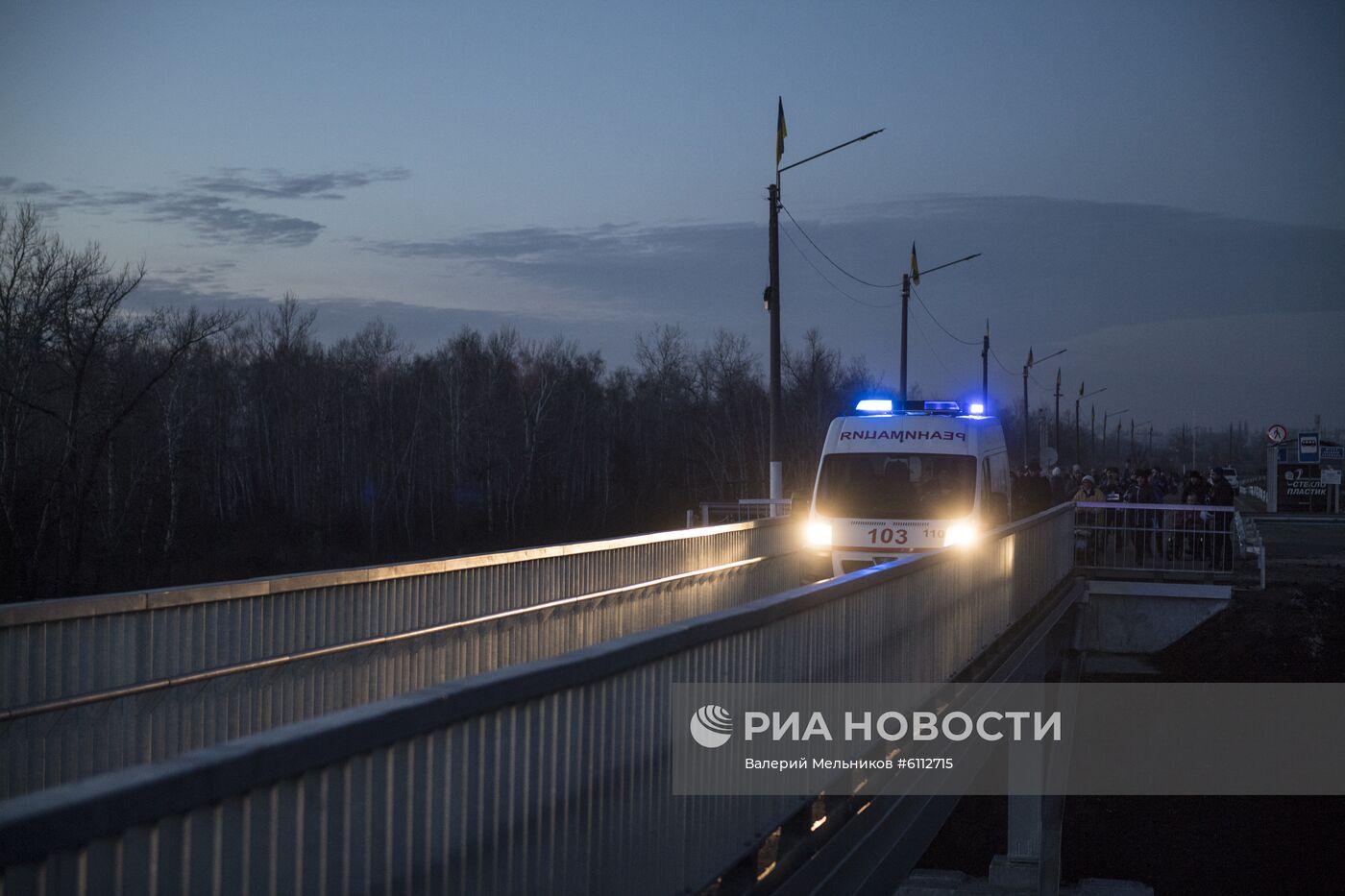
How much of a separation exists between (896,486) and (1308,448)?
169 ft

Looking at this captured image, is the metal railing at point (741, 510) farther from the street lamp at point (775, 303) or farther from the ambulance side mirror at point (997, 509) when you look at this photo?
the ambulance side mirror at point (997, 509)

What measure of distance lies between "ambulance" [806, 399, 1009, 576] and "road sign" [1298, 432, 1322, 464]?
159 ft

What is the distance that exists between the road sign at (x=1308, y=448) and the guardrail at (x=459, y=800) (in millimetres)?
61529

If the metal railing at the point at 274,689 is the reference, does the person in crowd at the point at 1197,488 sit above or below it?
above

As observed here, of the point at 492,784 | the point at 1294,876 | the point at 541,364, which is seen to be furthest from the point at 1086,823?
the point at 541,364

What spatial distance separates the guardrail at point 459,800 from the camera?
97.2 inches

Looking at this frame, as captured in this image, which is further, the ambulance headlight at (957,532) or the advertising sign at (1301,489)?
the advertising sign at (1301,489)

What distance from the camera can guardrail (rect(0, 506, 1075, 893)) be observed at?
247cm

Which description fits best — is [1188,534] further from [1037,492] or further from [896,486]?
[896,486]

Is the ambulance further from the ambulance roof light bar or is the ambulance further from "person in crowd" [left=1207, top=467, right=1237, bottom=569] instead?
"person in crowd" [left=1207, top=467, right=1237, bottom=569]

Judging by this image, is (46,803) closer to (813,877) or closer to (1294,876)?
(813,877)

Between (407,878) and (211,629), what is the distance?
5.05 m

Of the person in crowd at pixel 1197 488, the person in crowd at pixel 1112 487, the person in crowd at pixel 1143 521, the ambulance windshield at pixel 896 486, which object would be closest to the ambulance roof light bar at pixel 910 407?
the ambulance windshield at pixel 896 486

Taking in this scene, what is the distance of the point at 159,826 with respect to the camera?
2545mm
